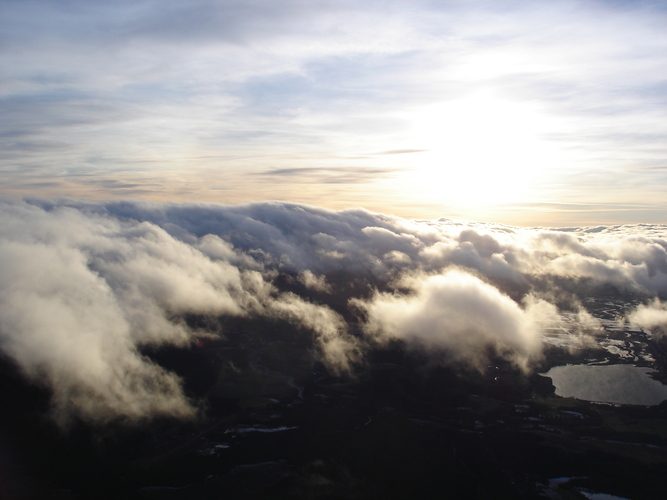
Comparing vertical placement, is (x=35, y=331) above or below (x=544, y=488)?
above

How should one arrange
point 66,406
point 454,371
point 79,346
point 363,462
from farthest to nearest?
point 454,371
point 79,346
point 66,406
point 363,462

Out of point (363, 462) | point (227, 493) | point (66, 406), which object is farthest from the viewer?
point (66, 406)

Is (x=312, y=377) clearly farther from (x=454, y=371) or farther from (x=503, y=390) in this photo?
(x=503, y=390)

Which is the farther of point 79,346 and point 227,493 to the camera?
point 79,346

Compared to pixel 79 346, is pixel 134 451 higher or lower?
lower

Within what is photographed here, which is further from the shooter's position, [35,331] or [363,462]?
[35,331]

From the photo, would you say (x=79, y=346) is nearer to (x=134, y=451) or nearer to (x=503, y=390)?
(x=134, y=451)

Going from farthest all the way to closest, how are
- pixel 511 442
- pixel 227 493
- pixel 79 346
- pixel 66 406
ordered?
pixel 79 346 → pixel 66 406 → pixel 511 442 → pixel 227 493

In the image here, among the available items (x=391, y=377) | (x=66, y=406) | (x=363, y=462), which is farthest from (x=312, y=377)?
(x=66, y=406)

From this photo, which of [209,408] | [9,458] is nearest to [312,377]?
[209,408]

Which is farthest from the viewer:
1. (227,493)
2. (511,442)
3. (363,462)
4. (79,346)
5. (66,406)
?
(79,346)
